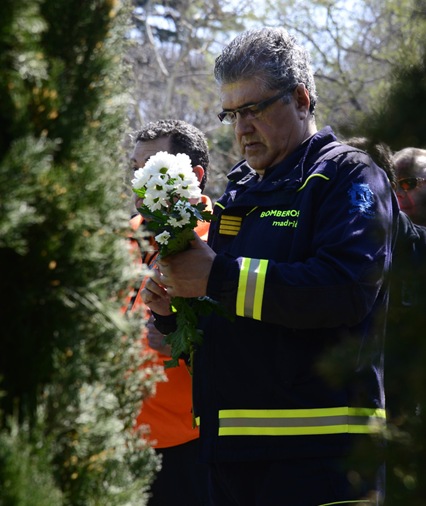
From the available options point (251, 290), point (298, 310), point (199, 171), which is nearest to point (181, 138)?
point (199, 171)

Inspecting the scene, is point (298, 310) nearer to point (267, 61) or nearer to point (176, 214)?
point (176, 214)

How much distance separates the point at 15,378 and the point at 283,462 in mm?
1289

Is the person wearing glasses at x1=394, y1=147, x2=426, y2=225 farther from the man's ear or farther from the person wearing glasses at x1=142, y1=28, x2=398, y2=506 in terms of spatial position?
the man's ear

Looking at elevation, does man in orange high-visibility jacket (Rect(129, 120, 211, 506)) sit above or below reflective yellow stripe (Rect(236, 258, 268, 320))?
below

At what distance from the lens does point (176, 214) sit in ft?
10.2

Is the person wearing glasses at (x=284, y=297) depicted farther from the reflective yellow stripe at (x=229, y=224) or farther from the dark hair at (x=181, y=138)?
the dark hair at (x=181, y=138)

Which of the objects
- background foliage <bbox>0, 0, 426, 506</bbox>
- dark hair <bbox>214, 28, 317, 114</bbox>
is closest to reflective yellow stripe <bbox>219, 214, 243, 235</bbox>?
dark hair <bbox>214, 28, 317, 114</bbox>

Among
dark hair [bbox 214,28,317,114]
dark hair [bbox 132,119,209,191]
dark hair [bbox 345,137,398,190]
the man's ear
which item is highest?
dark hair [bbox 214,28,317,114]

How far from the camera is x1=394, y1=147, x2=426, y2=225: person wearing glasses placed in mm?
1684

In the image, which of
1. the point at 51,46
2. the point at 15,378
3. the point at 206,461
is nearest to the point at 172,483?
the point at 206,461

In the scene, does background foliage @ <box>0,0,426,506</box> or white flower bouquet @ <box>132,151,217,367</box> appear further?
white flower bouquet @ <box>132,151,217,367</box>

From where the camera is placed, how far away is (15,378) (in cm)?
196

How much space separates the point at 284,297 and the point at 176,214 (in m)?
0.55

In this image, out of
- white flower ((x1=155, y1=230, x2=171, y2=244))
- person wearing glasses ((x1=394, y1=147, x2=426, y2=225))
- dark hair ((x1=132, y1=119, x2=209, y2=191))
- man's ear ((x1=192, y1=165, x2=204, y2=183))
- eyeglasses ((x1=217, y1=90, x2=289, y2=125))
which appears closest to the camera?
person wearing glasses ((x1=394, y1=147, x2=426, y2=225))
